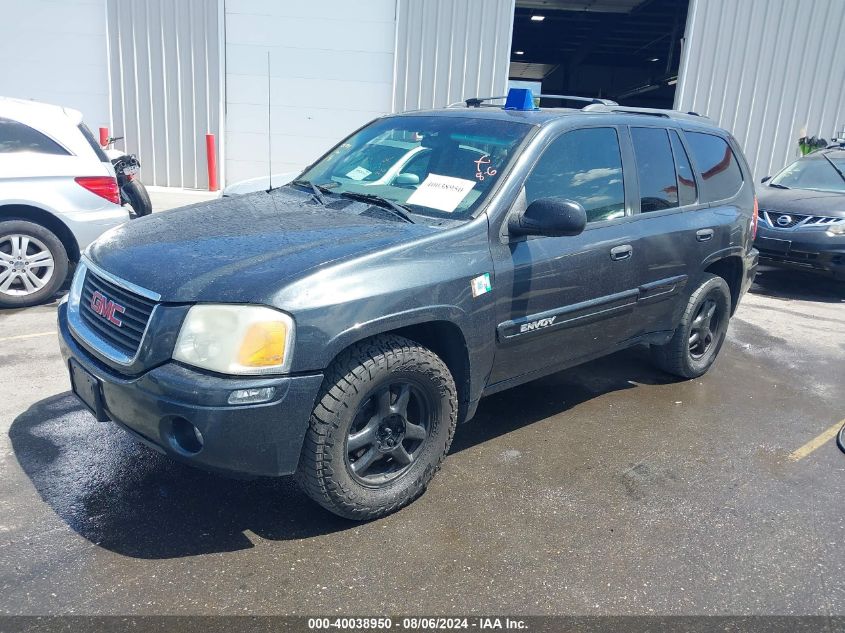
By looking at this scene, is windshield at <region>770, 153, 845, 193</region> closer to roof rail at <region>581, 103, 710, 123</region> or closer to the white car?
roof rail at <region>581, 103, 710, 123</region>

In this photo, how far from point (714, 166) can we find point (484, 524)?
3.10 meters

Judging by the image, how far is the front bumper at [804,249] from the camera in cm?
774

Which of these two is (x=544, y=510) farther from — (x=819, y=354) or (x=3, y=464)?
(x=819, y=354)

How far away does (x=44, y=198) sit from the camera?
581 cm

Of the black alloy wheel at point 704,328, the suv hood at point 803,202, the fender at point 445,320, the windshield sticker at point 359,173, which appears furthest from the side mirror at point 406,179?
the suv hood at point 803,202

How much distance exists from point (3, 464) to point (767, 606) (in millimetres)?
3409

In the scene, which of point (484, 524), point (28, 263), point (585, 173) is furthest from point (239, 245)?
point (28, 263)

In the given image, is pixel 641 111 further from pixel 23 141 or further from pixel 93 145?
pixel 23 141

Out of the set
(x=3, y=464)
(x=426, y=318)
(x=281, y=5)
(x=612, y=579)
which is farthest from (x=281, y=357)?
Result: (x=281, y=5)

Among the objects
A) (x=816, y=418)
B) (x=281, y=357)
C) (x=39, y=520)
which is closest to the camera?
(x=281, y=357)

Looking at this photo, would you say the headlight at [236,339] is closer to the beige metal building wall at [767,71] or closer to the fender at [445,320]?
the fender at [445,320]

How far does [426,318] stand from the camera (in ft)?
9.63

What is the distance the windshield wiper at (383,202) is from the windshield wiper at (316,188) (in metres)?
0.13

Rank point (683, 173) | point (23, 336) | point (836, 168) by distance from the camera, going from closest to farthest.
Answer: point (683, 173), point (23, 336), point (836, 168)
